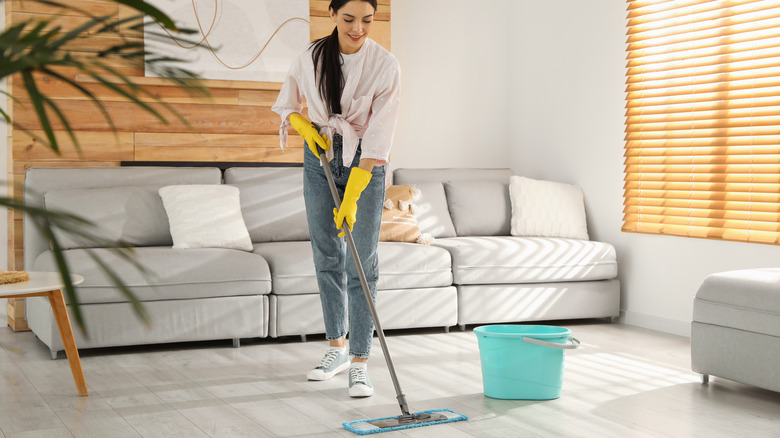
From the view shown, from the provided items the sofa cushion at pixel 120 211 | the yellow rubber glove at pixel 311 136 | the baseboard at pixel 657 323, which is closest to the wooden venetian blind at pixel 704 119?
the baseboard at pixel 657 323

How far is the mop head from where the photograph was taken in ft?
7.58

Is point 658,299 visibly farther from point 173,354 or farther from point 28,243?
point 28,243

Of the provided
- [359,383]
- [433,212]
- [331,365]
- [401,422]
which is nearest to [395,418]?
[401,422]

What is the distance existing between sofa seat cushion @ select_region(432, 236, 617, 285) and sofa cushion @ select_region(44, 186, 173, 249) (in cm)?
140

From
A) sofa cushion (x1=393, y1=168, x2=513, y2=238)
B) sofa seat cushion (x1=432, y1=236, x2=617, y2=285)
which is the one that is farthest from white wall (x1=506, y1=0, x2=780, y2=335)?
sofa cushion (x1=393, y1=168, x2=513, y2=238)

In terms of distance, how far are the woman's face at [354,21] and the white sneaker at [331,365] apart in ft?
3.64

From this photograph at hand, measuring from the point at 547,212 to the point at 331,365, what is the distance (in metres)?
1.94

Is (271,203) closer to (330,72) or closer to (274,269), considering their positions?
(274,269)

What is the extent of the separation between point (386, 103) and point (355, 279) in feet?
2.00

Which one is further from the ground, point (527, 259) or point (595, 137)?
point (595, 137)

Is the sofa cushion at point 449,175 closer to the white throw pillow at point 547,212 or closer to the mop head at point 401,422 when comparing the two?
the white throw pillow at point 547,212

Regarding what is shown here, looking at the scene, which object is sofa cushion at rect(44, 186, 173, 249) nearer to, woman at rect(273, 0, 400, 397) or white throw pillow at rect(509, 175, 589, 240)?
woman at rect(273, 0, 400, 397)

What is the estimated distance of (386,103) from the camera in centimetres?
271

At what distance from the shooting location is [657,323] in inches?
164
